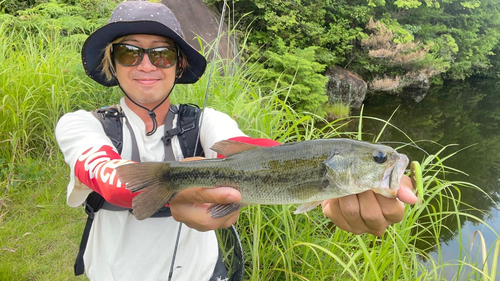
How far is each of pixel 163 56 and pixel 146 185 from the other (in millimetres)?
1017

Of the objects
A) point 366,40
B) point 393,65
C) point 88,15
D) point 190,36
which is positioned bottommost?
point 393,65

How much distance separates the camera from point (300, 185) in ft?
5.05

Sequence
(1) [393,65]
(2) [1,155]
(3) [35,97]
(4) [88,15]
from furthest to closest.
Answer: (1) [393,65]
(4) [88,15]
(3) [35,97]
(2) [1,155]

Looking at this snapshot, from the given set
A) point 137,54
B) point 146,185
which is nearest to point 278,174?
point 146,185

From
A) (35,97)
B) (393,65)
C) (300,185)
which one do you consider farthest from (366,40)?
(300,185)

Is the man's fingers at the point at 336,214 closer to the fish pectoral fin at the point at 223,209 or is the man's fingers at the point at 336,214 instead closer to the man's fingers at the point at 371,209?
the man's fingers at the point at 371,209

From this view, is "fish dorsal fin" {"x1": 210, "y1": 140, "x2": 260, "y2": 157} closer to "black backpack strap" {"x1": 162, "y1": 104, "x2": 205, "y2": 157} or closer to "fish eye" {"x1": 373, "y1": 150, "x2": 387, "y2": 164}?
"black backpack strap" {"x1": 162, "y1": 104, "x2": 205, "y2": 157}

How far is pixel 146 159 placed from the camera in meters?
2.03

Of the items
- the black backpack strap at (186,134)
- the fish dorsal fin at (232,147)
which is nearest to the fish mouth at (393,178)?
the fish dorsal fin at (232,147)

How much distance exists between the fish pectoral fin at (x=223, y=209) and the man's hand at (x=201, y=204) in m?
0.02

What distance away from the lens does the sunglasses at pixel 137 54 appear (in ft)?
6.84

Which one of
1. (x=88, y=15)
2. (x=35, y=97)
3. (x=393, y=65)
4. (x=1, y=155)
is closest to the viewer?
(x=1, y=155)

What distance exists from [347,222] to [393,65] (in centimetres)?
1728

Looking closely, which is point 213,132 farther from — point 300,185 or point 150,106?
point 300,185
